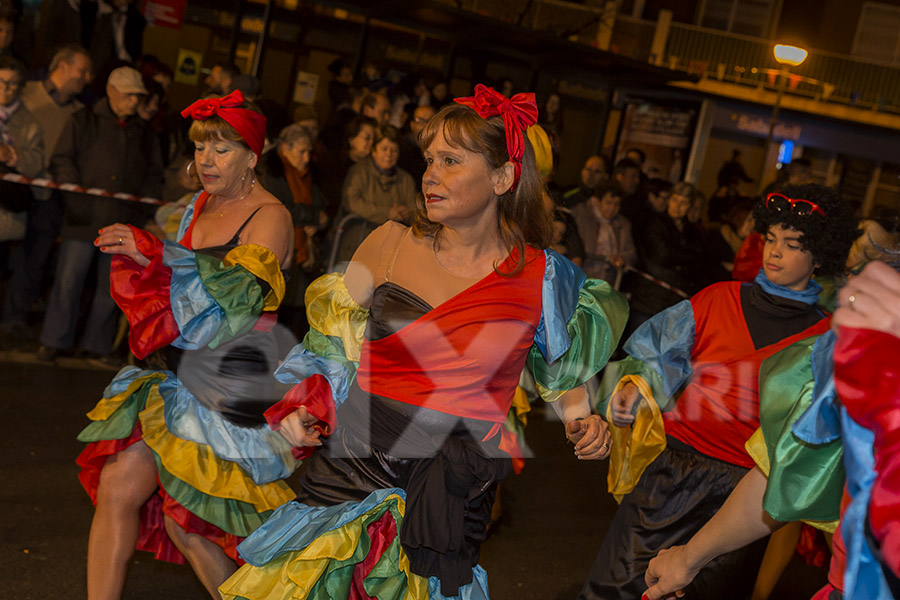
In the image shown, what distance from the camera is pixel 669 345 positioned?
3.65 metres

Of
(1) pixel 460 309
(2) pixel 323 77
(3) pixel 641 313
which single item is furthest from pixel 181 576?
(2) pixel 323 77

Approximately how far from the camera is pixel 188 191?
24.2 feet

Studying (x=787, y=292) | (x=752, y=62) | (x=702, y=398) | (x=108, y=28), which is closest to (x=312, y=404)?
(x=702, y=398)

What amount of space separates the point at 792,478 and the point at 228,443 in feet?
7.25

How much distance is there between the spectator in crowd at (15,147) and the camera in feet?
21.4

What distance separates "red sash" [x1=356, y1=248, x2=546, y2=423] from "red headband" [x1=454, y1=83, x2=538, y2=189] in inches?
15.9

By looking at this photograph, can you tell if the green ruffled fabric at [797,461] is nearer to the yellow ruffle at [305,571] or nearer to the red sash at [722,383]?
the yellow ruffle at [305,571]

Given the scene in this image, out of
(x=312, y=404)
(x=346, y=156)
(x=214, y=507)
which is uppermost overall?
(x=346, y=156)

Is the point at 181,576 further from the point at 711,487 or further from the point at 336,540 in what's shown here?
the point at 711,487

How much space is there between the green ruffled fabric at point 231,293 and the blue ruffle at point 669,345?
4.67 feet

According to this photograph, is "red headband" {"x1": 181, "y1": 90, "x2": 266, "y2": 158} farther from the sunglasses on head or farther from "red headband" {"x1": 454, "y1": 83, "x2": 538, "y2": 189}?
the sunglasses on head

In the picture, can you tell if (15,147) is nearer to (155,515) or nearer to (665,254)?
(155,515)

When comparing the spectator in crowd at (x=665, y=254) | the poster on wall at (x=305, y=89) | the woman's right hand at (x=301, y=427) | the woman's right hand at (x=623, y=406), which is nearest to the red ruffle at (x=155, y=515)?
the woman's right hand at (x=301, y=427)

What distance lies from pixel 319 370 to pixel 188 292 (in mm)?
669
